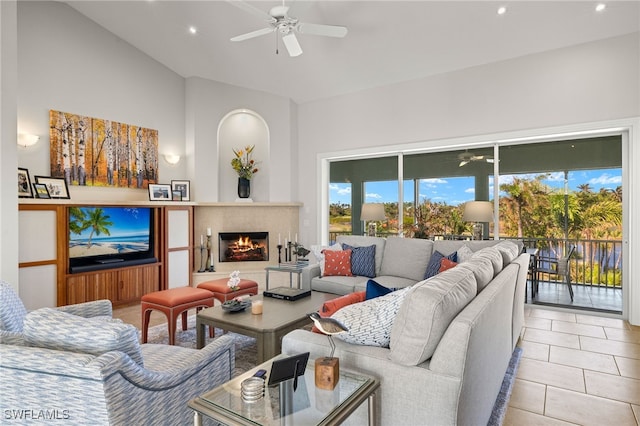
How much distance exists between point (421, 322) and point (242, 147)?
5.67 meters

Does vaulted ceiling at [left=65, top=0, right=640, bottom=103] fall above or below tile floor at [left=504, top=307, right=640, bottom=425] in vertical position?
above

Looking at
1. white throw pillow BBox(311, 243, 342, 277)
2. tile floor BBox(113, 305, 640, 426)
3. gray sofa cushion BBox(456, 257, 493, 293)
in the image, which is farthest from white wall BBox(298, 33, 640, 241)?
gray sofa cushion BBox(456, 257, 493, 293)

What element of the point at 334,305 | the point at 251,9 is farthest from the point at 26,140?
the point at 334,305

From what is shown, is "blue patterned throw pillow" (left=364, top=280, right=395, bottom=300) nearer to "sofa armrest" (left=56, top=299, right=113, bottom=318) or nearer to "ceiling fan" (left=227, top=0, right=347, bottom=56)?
"sofa armrest" (left=56, top=299, right=113, bottom=318)

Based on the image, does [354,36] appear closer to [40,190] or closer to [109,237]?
[109,237]

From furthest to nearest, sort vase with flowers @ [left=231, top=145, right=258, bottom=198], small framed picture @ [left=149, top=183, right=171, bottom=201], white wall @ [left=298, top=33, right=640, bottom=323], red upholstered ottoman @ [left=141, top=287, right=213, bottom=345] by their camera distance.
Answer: vase with flowers @ [left=231, top=145, right=258, bottom=198] → small framed picture @ [left=149, top=183, right=171, bottom=201] → white wall @ [left=298, top=33, right=640, bottom=323] → red upholstered ottoman @ [left=141, top=287, right=213, bottom=345]

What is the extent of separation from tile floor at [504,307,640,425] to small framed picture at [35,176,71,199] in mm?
5276

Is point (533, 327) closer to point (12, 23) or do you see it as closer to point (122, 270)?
point (122, 270)

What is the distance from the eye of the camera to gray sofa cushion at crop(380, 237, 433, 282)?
4.28m

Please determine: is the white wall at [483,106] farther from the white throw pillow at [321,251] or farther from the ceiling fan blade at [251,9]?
the ceiling fan blade at [251,9]

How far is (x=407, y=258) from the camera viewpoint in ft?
14.3

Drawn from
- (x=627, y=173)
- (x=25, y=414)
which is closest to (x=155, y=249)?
(x=25, y=414)

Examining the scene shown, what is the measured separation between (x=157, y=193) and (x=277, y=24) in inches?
133

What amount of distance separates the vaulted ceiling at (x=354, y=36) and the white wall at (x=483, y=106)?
166 millimetres
